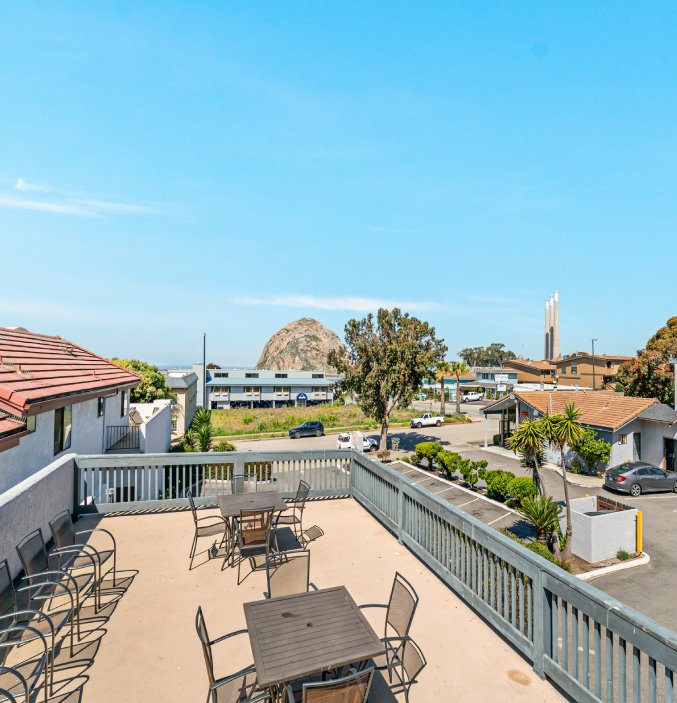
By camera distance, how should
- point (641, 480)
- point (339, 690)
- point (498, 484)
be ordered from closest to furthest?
1. point (339, 690)
2. point (498, 484)
3. point (641, 480)

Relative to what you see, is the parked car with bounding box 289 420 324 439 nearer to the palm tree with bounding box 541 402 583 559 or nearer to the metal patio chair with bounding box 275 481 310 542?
the palm tree with bounding box 541 402 583 559

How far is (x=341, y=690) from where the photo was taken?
Result: 2.68m

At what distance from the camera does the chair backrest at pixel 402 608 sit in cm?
352

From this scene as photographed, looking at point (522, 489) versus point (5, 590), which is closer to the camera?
point (5, 590)

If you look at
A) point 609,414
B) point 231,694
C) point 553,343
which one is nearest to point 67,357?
point 231,694

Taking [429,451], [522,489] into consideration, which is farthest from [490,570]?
[429,451]

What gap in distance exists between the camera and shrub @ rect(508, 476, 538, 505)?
50.5 ft

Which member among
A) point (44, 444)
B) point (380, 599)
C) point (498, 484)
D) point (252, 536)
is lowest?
point (498, 484)

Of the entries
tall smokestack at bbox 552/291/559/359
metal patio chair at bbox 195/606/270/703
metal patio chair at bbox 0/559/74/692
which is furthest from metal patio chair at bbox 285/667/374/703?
tall smokestack at bbox 552/291/559/359

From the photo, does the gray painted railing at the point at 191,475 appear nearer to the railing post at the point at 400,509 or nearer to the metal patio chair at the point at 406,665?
the railing post at the point at 400,509

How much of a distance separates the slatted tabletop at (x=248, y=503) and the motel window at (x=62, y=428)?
5.73 metres

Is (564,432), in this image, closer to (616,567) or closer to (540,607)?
(616,567)

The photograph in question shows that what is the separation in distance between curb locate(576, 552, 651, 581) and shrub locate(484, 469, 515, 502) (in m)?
4.81

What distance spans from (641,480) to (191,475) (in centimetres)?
1871
